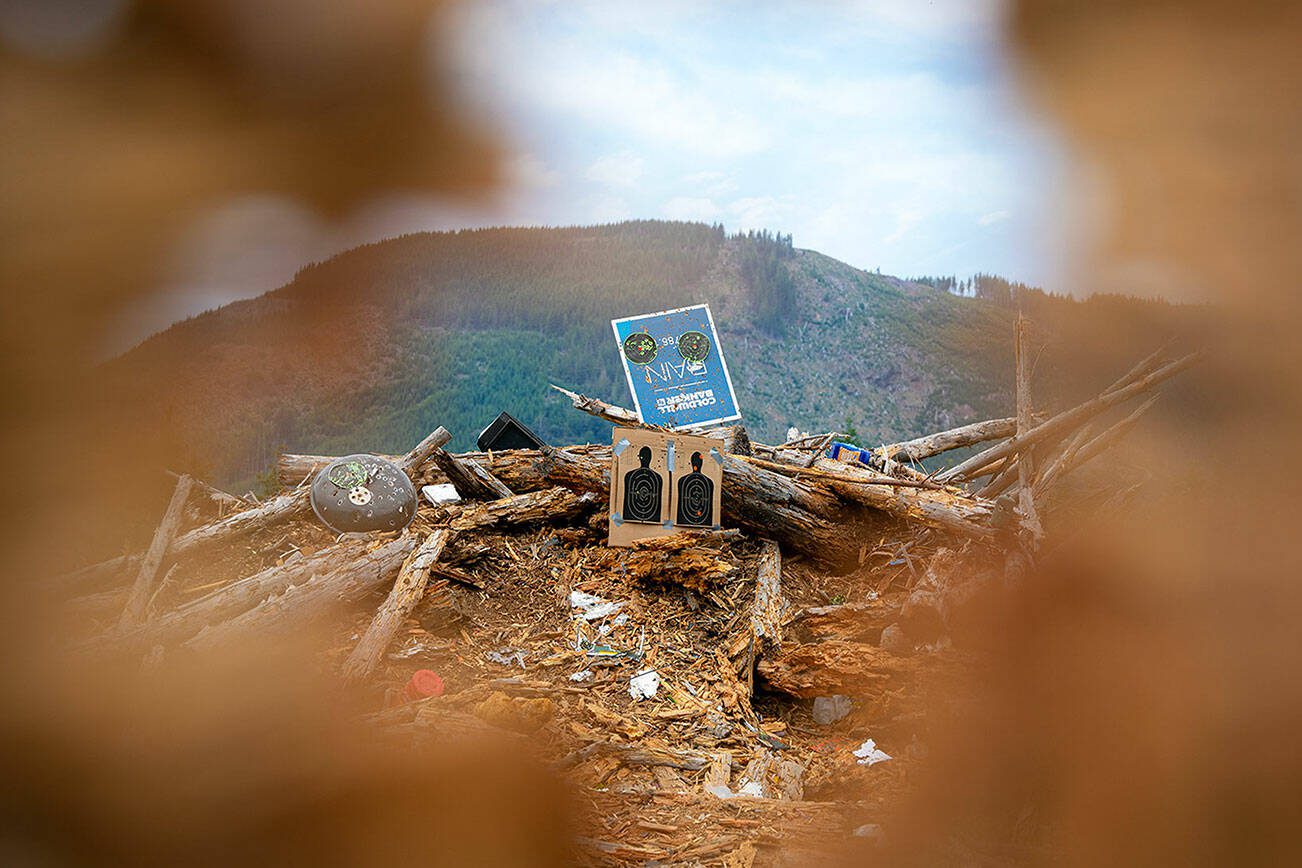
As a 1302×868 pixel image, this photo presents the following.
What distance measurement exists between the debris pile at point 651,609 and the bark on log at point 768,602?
11 millimetres

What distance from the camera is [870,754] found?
5.16ft

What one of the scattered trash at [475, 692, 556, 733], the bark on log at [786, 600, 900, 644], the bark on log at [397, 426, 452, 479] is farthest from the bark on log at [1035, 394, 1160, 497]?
the bark on log at [397, 426, 452, 479]

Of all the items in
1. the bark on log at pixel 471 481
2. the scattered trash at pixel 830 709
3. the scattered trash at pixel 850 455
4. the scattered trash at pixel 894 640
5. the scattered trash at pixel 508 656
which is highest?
the scattered trash at pixel 850 455

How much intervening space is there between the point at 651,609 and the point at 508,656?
2.64ft

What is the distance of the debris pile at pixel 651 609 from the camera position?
110cm

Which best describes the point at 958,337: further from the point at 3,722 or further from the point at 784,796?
the point at 3,722

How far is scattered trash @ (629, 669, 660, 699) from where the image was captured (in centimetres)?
206

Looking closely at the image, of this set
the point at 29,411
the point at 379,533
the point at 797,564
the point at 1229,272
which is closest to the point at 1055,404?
the point at 1229,272

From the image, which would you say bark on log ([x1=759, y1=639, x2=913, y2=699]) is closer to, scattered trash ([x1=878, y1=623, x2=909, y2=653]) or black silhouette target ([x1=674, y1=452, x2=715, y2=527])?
scattered trash ([x1=878, y1=623, x2=909, y2=653])

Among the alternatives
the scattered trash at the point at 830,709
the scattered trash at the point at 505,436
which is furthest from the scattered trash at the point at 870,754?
the scattered trash at the point at 505,436

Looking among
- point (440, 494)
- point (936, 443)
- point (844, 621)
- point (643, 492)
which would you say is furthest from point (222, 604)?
point (936, 443)

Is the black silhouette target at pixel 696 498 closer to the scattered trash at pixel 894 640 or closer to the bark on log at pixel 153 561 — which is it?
the scattered trash at pixel 894 640

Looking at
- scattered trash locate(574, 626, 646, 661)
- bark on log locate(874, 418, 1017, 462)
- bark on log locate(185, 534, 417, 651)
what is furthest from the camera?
bark on log locate(874, 418, 1017, 462)

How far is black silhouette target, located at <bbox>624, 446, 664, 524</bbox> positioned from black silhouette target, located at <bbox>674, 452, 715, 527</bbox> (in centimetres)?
9
